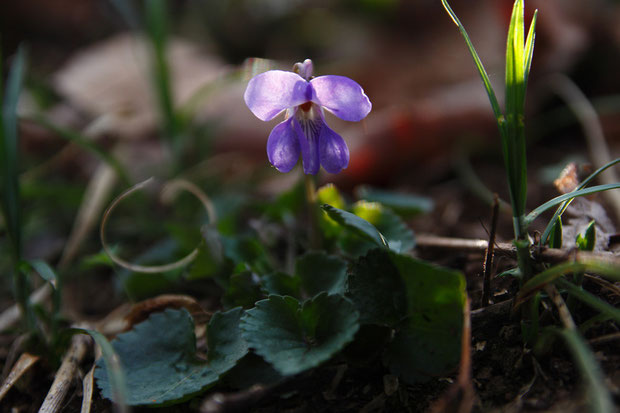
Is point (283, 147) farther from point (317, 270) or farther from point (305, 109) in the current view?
point (317, 270)

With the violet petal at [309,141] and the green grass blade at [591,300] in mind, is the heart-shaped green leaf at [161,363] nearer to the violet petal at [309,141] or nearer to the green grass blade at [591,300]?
the violet petal at [309,141]

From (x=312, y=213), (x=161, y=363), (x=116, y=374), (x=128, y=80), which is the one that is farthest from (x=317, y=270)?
(x=128, y=80)

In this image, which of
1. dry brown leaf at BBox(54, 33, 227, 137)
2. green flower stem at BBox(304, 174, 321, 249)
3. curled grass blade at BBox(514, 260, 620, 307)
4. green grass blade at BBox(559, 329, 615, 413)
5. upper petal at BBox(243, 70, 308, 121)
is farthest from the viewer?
dry brown leaf at BBox(54, 33, 227, 137)

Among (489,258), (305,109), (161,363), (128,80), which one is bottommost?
(161,363)

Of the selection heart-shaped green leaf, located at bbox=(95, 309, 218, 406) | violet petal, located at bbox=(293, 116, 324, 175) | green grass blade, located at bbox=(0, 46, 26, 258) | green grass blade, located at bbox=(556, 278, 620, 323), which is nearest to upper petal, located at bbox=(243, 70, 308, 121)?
violet petal, located at bbox=(293, 116, 324, 175)

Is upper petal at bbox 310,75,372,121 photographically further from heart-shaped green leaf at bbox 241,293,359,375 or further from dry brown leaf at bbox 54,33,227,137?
dry brown leaf at bbox 54,33,227,137

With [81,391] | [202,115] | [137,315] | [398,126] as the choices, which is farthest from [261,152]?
[81,391]
